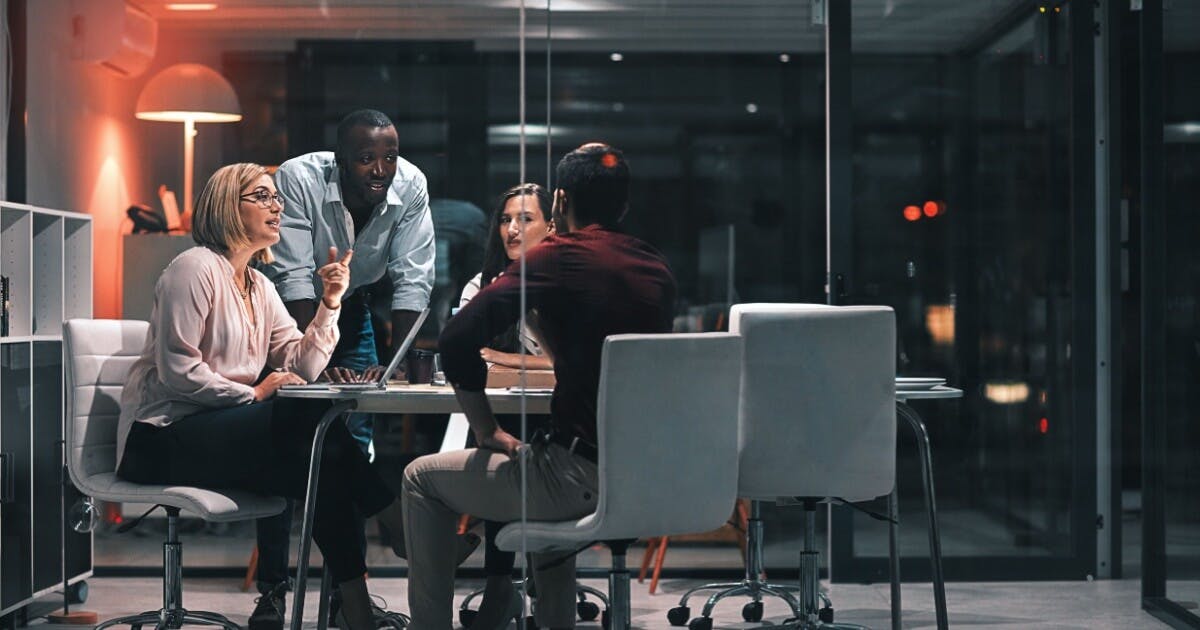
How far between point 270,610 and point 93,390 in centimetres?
86

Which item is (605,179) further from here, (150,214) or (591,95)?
(150,214)

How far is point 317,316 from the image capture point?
408 centimetres

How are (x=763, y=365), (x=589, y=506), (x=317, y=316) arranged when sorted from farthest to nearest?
(x=317, y=316)
(x=763, y=365)
(x=589, y=506)

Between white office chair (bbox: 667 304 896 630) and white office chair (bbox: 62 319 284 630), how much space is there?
4.34 feet

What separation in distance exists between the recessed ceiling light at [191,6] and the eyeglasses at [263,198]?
30.9 inches

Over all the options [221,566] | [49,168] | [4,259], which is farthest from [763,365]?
[49,168]

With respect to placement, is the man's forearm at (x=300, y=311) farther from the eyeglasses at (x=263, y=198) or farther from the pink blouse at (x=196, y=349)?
the eyeglasses at (x=263, y=198)

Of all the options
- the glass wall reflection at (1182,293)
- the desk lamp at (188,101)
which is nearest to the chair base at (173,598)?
the desk lamp at (188,101)

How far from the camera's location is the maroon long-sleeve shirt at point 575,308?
3.24 metres

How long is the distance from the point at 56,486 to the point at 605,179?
2.14 meters

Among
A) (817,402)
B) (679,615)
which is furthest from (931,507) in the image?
(679,615)

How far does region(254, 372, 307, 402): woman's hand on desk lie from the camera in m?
3.89

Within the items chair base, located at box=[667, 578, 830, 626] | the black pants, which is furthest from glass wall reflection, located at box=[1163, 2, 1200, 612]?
the black pants

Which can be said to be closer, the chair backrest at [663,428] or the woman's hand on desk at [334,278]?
the chair backrest at [663,428]
